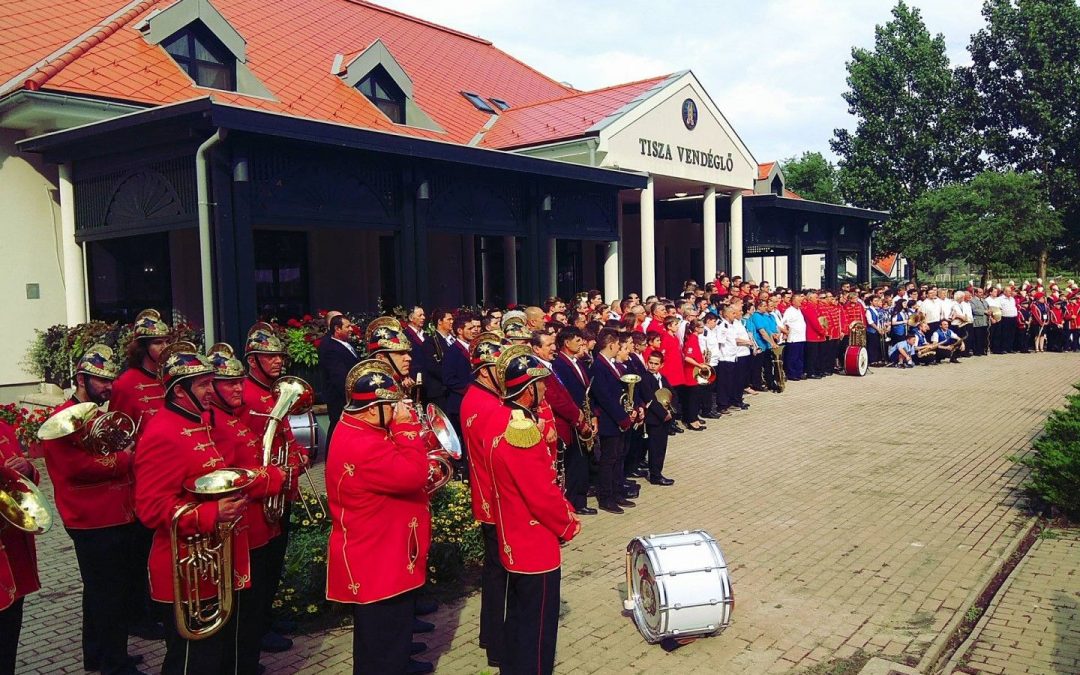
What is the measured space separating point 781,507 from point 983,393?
974cm

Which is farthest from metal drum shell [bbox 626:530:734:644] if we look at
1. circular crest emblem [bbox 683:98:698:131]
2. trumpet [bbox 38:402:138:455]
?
circular crest emblem [bbox 683:98:698:131]

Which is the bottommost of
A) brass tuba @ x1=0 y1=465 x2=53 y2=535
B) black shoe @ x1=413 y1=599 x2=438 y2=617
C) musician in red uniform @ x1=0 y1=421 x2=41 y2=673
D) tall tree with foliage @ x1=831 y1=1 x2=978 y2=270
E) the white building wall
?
black shoe @ x1=413 y1=599 x2=438 y2=617

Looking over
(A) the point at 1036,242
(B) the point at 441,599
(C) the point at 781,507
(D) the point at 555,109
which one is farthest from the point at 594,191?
(A) the point at 1036,242

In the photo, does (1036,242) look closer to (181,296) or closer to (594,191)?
(594,191)

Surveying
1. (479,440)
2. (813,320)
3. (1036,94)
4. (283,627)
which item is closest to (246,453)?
(479,440)

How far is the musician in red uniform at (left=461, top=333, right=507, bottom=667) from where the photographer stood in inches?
194

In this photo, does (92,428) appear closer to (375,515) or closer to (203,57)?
(375,515)

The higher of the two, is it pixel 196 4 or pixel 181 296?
pixel 196 4

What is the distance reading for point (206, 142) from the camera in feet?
34.0

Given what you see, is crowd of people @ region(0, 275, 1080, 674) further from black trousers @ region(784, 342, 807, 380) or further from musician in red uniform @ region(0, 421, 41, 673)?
black trousers @ region(784, 342, 807, 380)

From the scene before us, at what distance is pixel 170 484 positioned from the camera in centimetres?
410

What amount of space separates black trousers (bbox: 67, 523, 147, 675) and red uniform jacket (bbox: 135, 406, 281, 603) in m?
1.18

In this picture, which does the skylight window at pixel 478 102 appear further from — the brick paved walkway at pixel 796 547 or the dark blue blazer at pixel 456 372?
the dark blue blazer at pixel 456 372

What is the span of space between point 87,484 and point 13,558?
3.02ft
